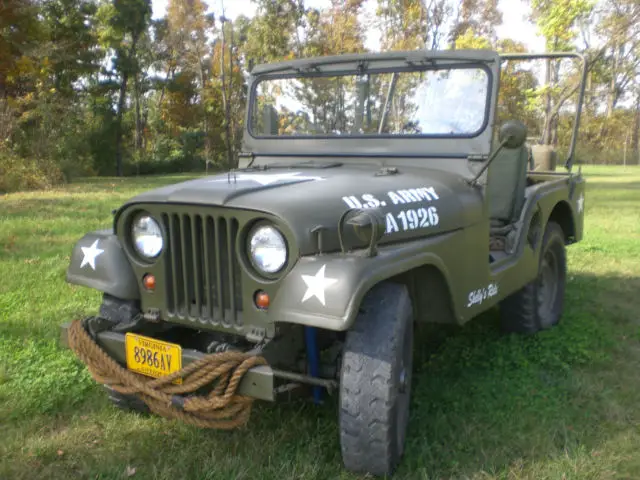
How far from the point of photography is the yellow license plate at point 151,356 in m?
2.51

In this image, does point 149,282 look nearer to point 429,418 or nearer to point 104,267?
point 104,267

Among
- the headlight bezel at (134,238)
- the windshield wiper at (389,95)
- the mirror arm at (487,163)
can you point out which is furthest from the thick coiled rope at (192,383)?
the windshield wiper at (389,95)

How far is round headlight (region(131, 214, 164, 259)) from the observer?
2635mm

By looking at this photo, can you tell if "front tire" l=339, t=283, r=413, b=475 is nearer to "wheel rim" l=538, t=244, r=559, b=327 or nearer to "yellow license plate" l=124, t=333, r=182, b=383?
"yellow license plate" l=124, t=333, r=182, b=383

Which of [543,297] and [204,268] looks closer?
A: [204,268]

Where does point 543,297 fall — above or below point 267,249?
below

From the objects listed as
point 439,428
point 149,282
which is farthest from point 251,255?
point 439,428

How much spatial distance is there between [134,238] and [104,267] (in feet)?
0.69

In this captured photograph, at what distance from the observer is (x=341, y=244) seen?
2.32 m

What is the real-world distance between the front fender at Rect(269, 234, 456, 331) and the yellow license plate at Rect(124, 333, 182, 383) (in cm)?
51

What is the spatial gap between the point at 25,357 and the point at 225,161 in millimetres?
30060

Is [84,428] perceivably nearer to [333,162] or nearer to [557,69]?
[333,162]

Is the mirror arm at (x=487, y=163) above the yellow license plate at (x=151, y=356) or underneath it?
above

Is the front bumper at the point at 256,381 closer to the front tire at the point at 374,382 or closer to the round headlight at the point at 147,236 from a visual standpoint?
the front tire at the point at 374,382
